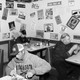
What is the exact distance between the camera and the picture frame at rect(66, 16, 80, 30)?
3.39m

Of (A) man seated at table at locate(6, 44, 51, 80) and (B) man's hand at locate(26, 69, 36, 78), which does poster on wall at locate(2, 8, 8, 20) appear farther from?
(B) man's hand at locate(26, 69, 36, 78)

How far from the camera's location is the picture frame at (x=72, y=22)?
339cm

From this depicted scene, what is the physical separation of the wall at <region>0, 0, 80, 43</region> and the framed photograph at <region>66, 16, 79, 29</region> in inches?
0.9

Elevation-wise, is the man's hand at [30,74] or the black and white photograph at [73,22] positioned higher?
the black and white photograph at [73,22]

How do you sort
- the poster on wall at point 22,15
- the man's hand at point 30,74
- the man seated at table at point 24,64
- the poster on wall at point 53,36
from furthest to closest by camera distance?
the poster on wall at point 22,15, the poster on wall at point 53,36, the man seated at table at point 24,64, the man's hand at point 30,74

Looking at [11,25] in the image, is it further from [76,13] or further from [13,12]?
[76,13]

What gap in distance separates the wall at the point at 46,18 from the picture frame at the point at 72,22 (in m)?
0.02

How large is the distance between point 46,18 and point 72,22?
2.88ft

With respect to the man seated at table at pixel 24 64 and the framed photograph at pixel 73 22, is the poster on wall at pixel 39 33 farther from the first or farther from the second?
the man seated at table at pixel 24 64

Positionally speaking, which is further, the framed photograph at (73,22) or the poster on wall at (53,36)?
the poster on wall at (53,36)

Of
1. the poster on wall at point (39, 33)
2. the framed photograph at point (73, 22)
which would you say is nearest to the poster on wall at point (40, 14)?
the poster on wall at point (39, 33)

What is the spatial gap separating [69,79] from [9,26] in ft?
7.25

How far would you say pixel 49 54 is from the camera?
9.21 ft

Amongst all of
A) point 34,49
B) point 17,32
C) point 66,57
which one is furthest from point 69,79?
point 17,32
